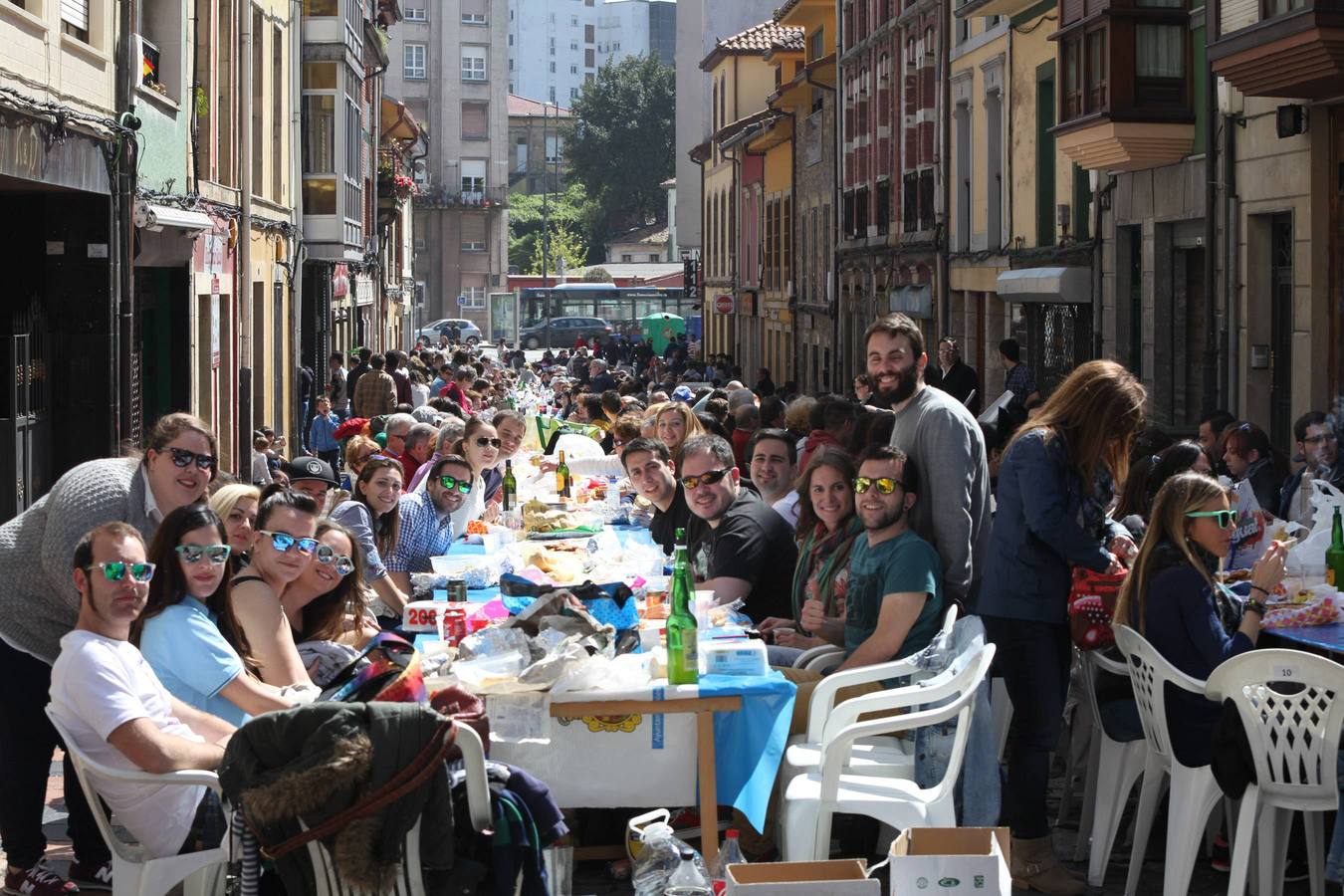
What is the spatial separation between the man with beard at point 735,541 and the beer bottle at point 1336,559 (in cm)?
233

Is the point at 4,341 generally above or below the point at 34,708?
above

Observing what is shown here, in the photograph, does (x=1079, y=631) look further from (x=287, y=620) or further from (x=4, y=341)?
(x=4, y=341)

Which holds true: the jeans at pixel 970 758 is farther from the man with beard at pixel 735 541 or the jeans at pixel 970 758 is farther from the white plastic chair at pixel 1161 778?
the man with beard at pixel 735 541

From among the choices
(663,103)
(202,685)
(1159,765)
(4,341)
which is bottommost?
(1159,765)

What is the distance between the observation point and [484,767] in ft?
16.4

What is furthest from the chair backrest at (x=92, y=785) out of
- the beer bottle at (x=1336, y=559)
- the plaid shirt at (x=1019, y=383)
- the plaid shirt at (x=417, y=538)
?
the plaid shirt at (x=1019, y=383)

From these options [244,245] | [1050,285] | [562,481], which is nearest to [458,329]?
[244,245]

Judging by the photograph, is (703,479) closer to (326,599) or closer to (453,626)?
(453,626)

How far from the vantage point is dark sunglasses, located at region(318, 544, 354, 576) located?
22.7 ft

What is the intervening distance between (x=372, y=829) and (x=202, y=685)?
57.8 inches

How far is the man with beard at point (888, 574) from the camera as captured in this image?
6.87 metres

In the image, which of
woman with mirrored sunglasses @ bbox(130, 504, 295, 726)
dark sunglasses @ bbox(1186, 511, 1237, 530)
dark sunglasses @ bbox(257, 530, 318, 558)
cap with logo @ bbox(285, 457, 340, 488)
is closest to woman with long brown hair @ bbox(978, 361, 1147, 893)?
dark sunglasses @ bbox(1186, 511, 1237, 530)

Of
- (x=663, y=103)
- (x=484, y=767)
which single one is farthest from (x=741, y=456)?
(x=663, y=103)

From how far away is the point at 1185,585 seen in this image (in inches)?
257
